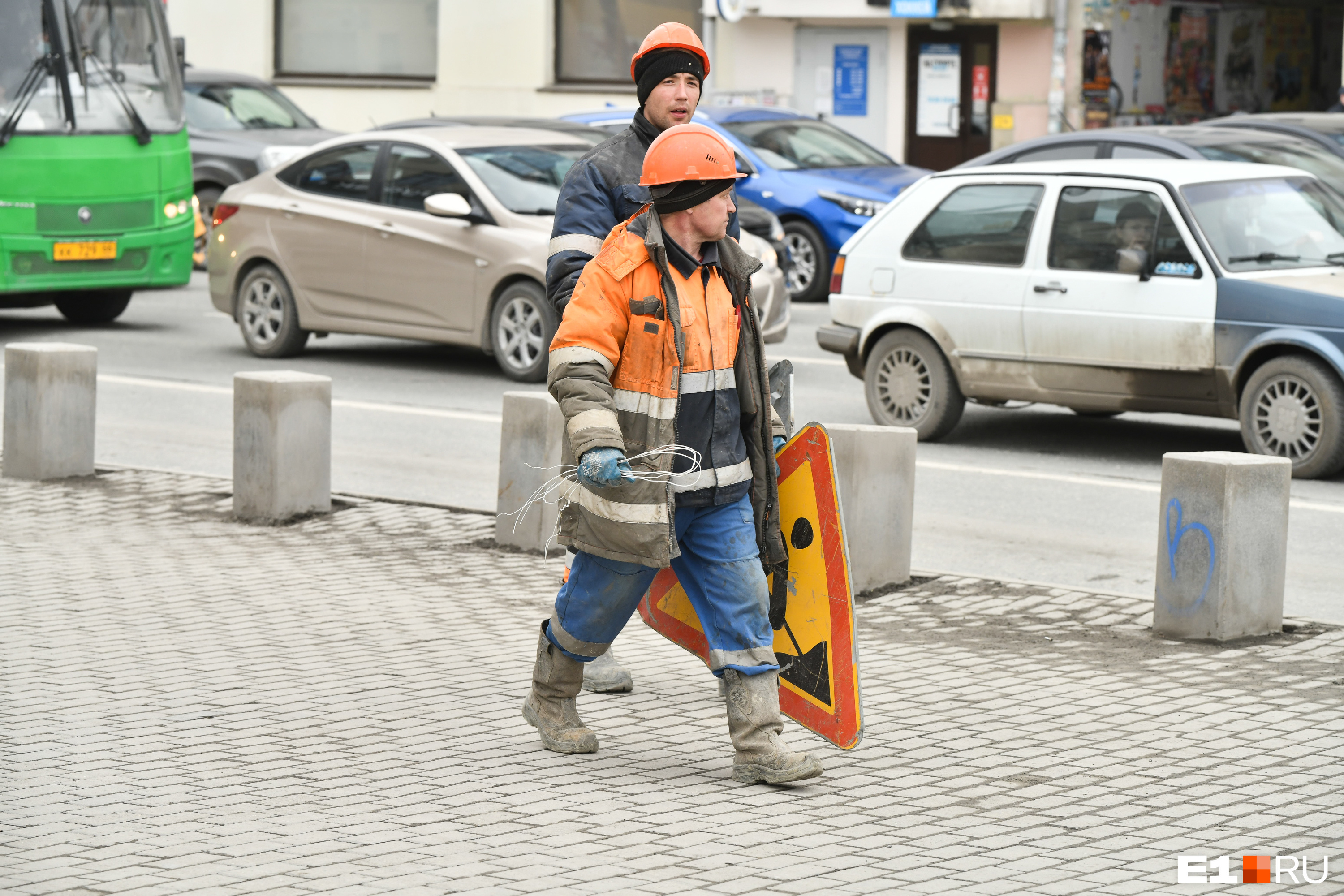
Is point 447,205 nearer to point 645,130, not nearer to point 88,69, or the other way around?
point 88,69

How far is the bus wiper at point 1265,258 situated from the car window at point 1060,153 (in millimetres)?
3138

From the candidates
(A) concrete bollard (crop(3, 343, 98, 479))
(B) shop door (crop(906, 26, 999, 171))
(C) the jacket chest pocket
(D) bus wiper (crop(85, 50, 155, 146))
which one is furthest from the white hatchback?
(B) shop door (crop(906, 26, 999, 171))

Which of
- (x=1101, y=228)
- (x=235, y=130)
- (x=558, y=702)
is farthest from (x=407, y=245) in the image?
(x=558, y=702)

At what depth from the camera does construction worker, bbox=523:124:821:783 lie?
519 centimetres

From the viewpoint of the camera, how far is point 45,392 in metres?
9.98

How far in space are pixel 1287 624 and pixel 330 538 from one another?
4.11m

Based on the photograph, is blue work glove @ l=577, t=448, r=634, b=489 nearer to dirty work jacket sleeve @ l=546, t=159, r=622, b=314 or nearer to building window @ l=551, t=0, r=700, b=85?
dirty work jacket sleeve @ l=546, t=159, r=622, b=314

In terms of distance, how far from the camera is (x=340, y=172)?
14.7 metres

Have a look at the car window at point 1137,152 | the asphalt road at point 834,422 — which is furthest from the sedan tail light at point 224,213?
the car window at point 1137,152

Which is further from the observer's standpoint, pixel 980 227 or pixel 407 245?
pixel 407 245

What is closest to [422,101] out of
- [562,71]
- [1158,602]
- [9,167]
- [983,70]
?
[562,71]

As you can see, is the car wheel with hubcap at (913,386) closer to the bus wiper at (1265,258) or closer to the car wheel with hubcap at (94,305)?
the bus wiper at (1265,258)

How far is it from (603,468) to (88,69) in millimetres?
12136

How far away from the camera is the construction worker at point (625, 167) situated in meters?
5.81
